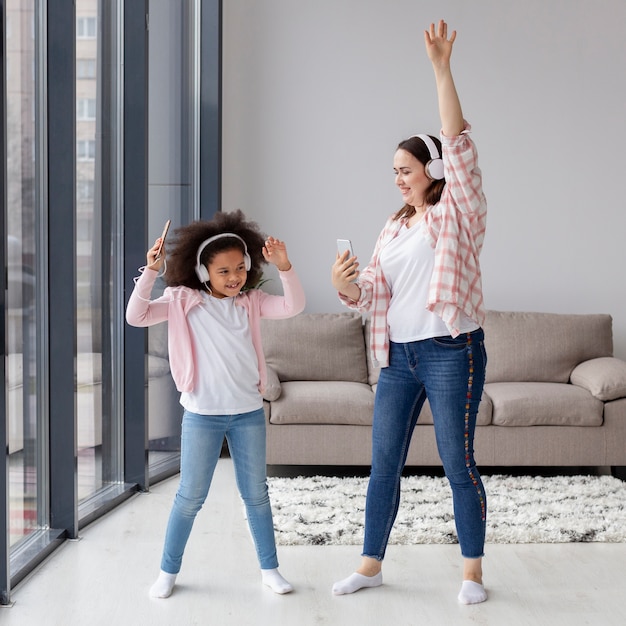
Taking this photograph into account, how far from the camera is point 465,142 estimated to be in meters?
2.31

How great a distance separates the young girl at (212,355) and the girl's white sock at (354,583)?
166 millimetres

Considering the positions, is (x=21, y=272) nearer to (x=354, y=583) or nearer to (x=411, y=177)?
(x=411, y=177)

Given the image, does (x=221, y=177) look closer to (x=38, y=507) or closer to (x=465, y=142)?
(x=38, y=507)

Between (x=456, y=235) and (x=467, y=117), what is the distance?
2.81 meters

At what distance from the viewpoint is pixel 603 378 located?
412 cm

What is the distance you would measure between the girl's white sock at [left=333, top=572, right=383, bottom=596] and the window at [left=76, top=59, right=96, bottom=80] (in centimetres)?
216

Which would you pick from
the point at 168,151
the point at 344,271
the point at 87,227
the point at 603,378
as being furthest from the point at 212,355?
the point at 603,378

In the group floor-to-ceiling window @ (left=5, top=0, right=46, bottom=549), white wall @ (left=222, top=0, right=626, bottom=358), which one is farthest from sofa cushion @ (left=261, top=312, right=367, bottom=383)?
floor-to-ceiling window @ (left=5, top=0, right=46, bottom=549)

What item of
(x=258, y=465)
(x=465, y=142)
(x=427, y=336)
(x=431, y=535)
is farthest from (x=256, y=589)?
(x=465, y=142)

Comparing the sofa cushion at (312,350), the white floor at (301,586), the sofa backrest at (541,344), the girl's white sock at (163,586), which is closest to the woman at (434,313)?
the white floor at (301,586)

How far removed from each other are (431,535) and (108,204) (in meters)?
1.91

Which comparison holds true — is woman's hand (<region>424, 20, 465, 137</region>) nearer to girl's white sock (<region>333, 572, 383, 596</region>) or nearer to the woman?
the woman

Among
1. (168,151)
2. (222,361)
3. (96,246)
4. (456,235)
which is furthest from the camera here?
(168,151)

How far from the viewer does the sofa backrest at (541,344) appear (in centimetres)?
448
